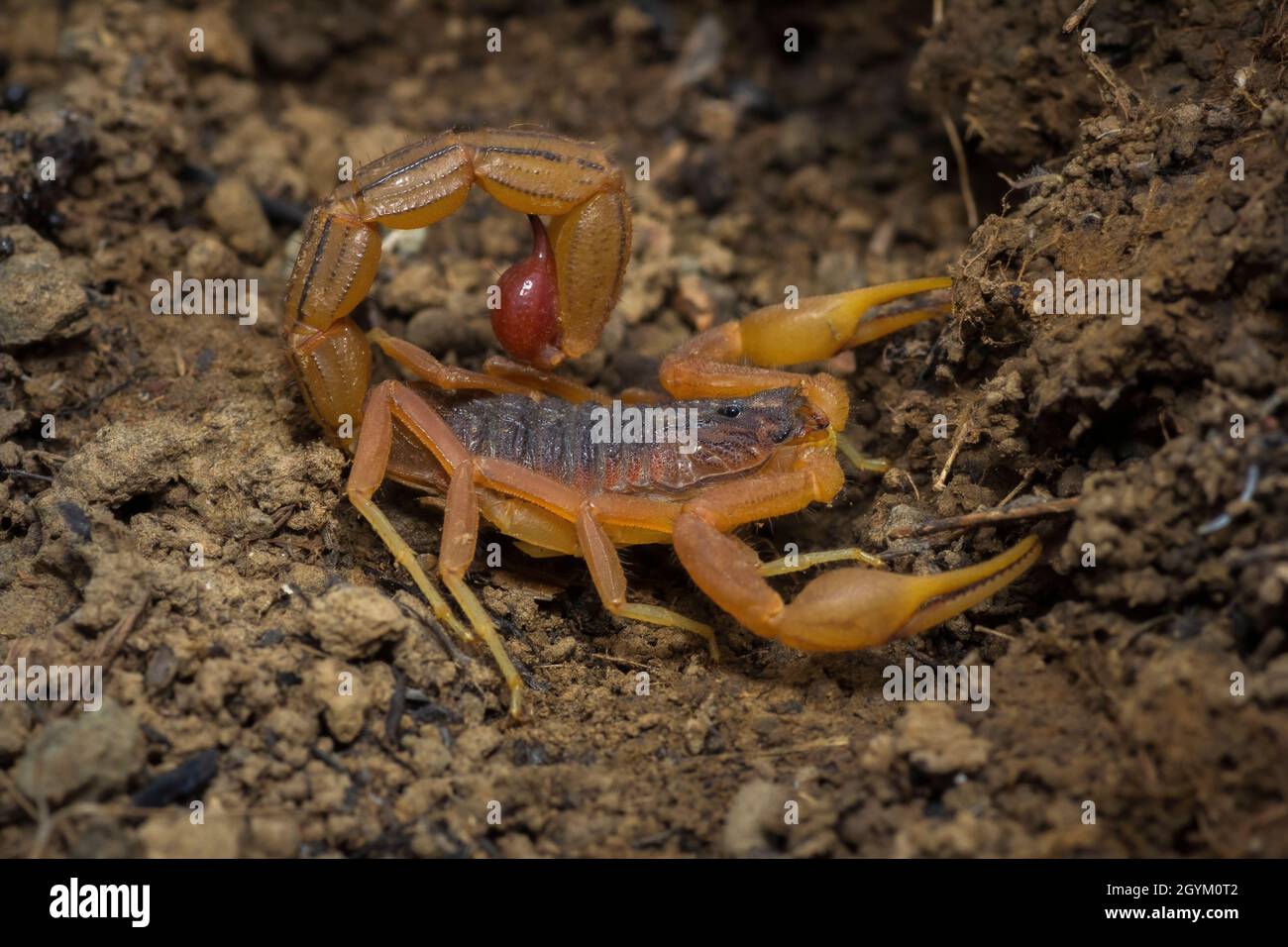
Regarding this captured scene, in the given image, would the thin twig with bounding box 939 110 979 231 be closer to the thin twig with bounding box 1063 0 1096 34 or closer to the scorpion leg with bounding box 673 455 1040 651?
the thin twig with bounding box 1063 0 1096 34

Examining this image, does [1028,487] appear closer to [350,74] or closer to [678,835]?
[678,835]

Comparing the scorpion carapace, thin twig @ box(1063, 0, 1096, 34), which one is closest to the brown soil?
thin twig @ box(1063, 0, 1096, 34)

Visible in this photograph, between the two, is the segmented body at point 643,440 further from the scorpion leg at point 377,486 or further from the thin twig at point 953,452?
A: the thin twig at point 953,452

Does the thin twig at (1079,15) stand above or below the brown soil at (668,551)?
above

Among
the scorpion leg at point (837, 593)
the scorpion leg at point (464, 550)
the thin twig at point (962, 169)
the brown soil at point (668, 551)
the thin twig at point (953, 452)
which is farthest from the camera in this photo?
the thin twig at point (962, 169)

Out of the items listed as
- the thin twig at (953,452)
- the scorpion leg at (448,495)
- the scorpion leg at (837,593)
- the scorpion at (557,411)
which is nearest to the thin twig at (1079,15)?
the scorpion at (557,411)

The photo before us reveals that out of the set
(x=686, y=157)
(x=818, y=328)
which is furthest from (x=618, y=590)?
(x=686, y=157)

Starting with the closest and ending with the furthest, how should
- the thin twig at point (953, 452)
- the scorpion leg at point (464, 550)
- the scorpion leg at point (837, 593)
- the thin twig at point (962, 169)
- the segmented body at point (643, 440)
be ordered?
1. the scorpion leg at point (837, 593)
2. the scorpion leg at point (464, 550)
3. the thin twig at point (953, 452)
4. the segmented body at point (643, 440)
5. the thin twig at point (962, 169)
